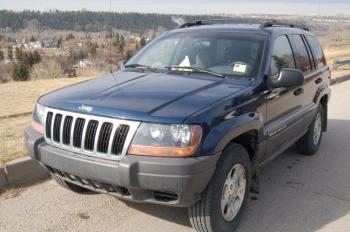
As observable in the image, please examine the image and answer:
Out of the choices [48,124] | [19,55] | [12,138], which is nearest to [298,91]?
[48,124]

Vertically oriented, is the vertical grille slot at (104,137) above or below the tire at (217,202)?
above

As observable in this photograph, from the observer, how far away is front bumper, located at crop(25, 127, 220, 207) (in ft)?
10.2

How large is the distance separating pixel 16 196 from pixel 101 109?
184 centimetres

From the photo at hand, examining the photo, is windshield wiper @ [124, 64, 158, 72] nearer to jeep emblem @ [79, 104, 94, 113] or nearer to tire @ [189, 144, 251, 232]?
jeep emblem @ [79, 104, 94, 113]

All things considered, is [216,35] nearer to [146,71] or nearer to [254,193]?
[146,71]

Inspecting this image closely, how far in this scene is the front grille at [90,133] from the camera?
3242 mm

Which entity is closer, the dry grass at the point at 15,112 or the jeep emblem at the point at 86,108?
the jeep emblem at the point at 86,108

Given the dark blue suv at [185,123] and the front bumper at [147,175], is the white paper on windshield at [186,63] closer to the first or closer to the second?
the dark blue suv at [185,123]

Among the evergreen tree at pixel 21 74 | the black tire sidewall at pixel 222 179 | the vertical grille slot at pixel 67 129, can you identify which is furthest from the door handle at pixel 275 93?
the evergreen tree at pixel 21 74

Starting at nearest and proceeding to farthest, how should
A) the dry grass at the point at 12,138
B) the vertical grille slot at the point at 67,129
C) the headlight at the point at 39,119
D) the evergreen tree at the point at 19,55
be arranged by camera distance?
the vertical grille slot at the point at 67,129 < the headlight at the point at 39,119 < the dry grass at the point at 12,138 < the evergreen tree at the point at 19,55

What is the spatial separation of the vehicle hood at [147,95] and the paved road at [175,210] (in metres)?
1.09

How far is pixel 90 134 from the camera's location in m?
3.38

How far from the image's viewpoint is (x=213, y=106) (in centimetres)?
343

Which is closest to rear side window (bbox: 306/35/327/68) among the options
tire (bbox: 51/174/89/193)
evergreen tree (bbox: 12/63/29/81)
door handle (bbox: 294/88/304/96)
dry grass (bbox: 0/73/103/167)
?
door handle (bbox: 294/88/304/96)
